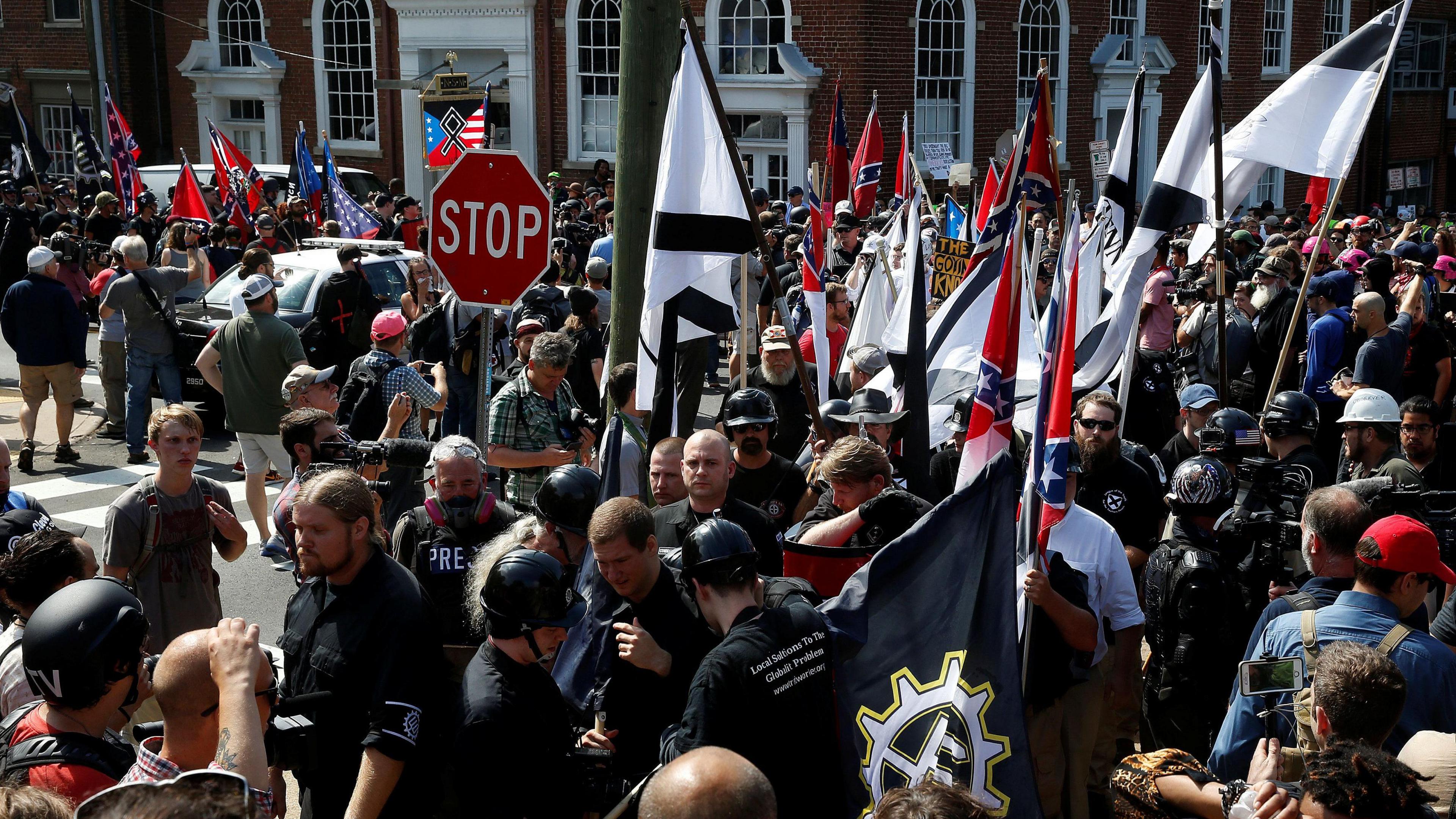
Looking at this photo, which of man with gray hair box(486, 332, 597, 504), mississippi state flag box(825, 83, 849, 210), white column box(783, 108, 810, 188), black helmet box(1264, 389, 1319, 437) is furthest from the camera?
white column box(783, 108, 810, 188)

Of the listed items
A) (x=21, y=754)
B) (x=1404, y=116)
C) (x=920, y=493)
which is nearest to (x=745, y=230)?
(x=920, y=493)

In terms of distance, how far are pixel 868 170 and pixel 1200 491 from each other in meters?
9.34

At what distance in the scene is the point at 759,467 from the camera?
6.14 m

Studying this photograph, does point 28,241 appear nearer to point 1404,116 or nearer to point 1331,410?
point 1331,410

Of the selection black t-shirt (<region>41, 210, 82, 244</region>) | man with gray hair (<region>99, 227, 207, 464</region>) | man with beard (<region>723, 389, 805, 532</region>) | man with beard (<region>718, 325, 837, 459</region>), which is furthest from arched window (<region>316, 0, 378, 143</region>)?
man with beard (<region>723, 389, 805, 532</region>)

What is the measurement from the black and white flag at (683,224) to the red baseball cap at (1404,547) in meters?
3.12

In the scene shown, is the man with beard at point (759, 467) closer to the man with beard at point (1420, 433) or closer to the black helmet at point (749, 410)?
the black helmet at point (749, 410)

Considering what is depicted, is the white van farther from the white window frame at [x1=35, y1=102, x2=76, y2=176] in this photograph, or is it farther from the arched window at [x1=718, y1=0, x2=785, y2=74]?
the white window frame at [x1=35, y1=102, x2=76, y2=176]

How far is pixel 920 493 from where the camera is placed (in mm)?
5906

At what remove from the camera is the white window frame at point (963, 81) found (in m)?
24.2

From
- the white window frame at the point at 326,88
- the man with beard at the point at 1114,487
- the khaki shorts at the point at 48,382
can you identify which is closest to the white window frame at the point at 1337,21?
the white window frame at the point at 326,88

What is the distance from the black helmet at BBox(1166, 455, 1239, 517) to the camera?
4918 millimetres

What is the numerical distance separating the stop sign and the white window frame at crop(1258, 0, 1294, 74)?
97.7 feet

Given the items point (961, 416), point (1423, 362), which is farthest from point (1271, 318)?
point (961, 416)
